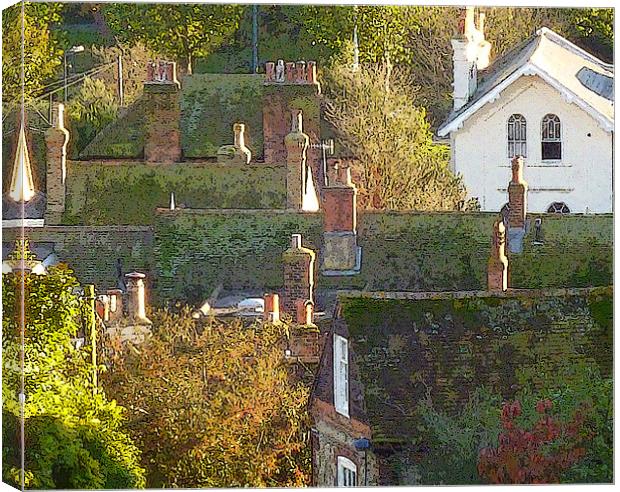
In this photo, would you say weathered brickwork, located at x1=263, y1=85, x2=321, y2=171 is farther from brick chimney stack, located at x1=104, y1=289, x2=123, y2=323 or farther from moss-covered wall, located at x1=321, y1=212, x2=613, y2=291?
brick chimney stack, located at x1=104, y1=289, x2=123, y2=323

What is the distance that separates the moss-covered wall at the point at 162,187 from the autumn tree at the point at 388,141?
0.48 meters

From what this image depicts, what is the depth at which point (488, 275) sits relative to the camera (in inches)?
368

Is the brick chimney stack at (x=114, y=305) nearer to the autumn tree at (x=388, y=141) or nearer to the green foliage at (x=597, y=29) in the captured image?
the autumn tree at (x=388, y=141)

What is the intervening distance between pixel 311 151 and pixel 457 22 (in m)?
1.12

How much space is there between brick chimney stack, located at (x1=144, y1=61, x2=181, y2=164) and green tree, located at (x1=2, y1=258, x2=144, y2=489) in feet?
2.85

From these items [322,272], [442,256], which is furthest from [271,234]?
[442,256]

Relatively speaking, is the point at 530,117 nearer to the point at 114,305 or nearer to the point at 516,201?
the point at 516,201

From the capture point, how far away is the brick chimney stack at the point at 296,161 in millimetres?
9227

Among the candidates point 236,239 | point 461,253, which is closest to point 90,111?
point 236,239

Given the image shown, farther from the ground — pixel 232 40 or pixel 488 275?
pixel 232 40

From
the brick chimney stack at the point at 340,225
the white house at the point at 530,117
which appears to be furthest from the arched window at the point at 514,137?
the brick chimney stack at the point at 340,225

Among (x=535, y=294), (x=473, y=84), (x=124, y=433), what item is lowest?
(x=124, y=433)

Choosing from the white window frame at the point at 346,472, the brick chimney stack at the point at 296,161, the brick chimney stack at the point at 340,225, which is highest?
the brick chimney stack at the point at 296,161

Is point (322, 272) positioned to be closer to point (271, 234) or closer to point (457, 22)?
point (271, 234)
